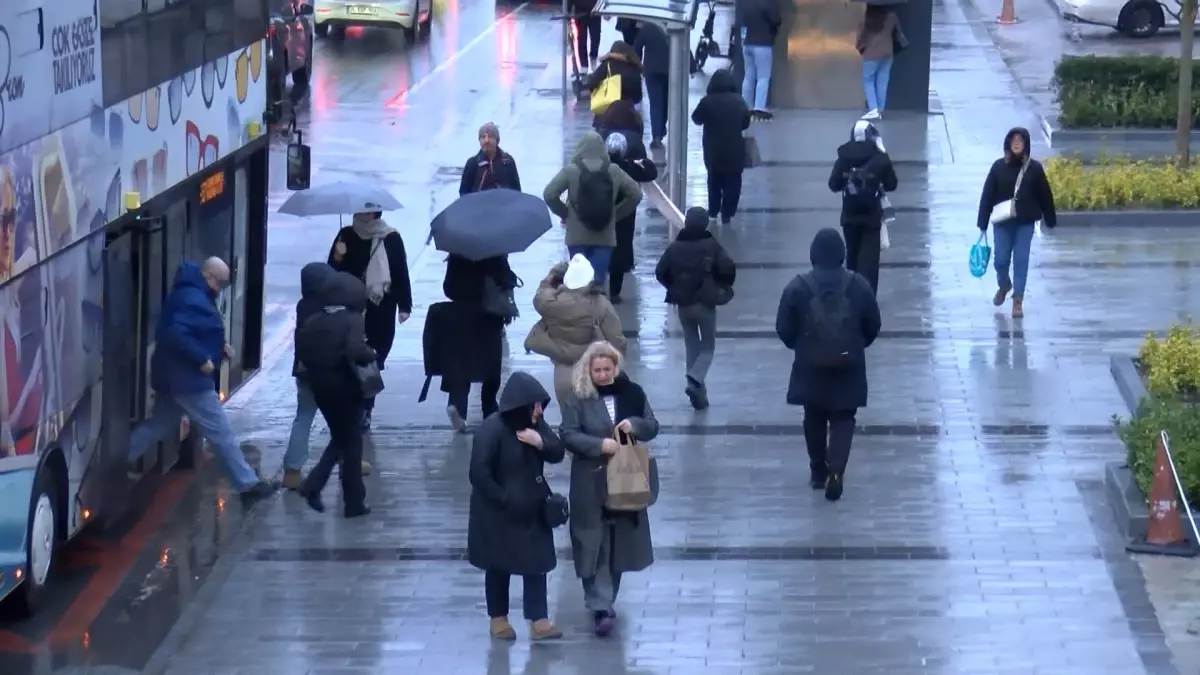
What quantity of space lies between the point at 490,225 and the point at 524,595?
12.6 ft

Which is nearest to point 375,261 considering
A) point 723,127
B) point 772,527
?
point 772,527

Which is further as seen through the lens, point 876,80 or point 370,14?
point 370,14

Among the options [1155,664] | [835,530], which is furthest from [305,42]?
[1155,664]

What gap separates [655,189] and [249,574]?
7.86 m

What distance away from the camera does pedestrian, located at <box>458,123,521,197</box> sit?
50.4 ft

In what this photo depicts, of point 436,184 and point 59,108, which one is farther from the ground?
point 59,108

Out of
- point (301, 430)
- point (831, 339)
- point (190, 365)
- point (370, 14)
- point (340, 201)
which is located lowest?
point (301, 430)

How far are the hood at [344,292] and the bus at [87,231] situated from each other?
3.36 ft

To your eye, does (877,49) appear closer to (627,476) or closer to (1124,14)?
(1124,14)

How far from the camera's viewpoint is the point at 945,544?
1108 centimetres

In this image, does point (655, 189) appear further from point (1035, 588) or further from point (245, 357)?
point (1035, 588)

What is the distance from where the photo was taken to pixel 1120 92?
2355 centimetres

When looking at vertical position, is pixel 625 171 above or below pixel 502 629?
above

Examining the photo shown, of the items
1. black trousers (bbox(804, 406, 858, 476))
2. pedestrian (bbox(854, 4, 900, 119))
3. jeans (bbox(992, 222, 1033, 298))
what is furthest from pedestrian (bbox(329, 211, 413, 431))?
pedestrian (bbox(854, 4, 900, 119))
